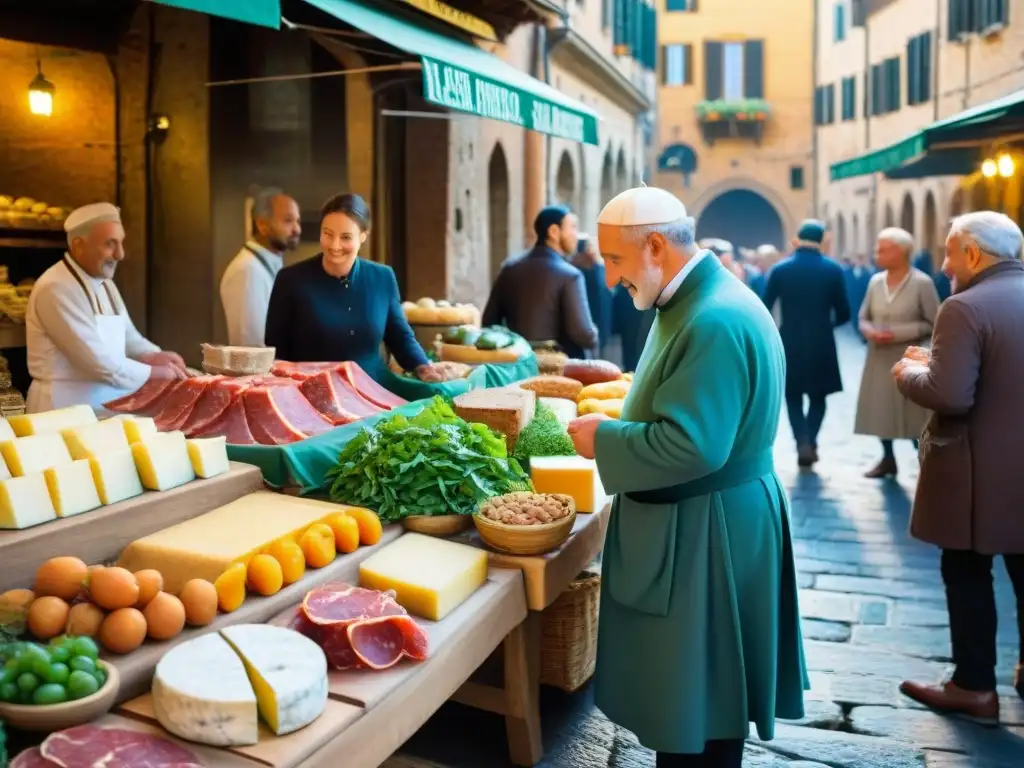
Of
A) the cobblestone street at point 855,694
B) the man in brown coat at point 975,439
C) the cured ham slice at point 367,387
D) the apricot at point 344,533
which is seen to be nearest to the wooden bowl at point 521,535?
the apricot at point 344,533

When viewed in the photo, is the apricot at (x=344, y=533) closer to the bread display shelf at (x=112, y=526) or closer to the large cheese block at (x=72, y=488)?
the bread display shelf at (x=112, y=526)

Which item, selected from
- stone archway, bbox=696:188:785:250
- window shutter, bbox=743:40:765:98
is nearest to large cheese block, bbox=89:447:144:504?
window shutter, bbox=743:40:765:98

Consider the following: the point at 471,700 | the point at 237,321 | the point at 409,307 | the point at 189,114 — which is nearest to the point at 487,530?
the point at 471,700

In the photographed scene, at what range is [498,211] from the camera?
1405cm

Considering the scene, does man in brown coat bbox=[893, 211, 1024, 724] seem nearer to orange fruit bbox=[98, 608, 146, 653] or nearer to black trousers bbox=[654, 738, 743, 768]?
black trousers bbox=[654, 738, 743, 768]

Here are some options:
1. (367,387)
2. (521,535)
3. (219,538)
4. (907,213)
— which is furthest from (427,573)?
(907,213)

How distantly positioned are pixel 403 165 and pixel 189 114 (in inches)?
94.3

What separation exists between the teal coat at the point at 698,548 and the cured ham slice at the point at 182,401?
1.96 meters

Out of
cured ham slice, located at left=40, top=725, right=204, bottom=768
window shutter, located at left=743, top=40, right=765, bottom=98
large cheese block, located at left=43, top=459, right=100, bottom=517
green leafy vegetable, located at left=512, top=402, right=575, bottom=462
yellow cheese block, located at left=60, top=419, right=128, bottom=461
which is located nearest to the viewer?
cured ham slice, located at left=40, top=725, right=204, bottom=768

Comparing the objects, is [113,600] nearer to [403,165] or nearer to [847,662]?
[847,662]

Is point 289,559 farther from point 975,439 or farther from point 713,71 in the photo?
point 713,71

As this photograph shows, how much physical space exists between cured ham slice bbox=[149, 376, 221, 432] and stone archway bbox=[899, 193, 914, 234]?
25564 mm

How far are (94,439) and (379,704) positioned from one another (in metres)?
1.53

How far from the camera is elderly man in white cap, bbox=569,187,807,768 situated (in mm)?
3232
